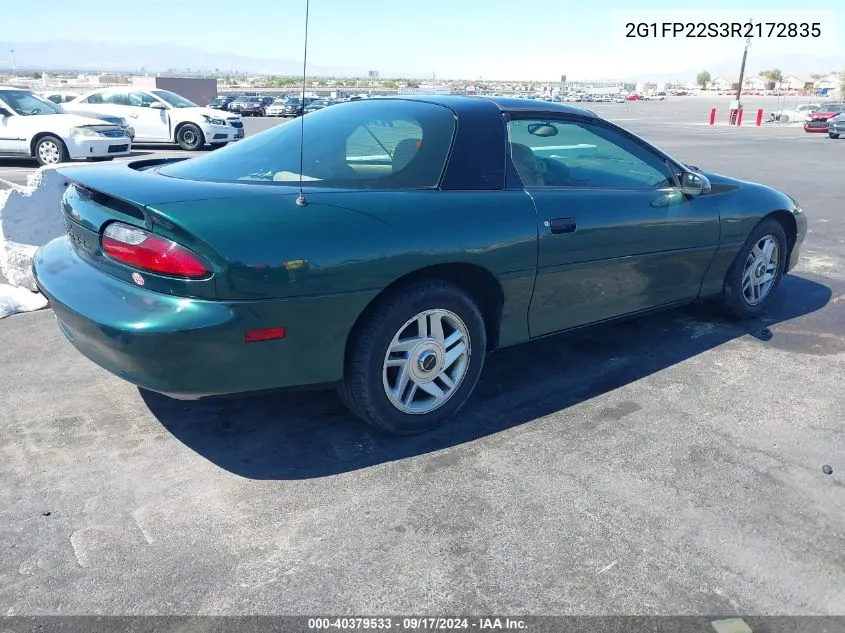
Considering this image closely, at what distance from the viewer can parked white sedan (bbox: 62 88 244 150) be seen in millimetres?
17031

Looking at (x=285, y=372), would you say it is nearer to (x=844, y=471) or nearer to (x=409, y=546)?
(x=409, y=546)

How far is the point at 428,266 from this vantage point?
3.05 metres

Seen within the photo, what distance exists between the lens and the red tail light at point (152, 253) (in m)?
2.59

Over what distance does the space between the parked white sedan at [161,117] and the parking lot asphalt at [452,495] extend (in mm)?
13914

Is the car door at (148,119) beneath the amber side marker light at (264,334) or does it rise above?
above

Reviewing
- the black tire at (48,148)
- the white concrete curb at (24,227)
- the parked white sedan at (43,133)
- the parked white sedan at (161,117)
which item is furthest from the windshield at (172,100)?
the white concrete curb at (24,227)

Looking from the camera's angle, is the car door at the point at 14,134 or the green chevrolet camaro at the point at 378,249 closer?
the green chevrolet camaro at the point at 378,249

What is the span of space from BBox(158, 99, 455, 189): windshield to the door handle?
0.63m

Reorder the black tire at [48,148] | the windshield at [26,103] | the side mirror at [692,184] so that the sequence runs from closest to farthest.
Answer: the side mirror at [692,184], the black tire at [48,148], the windshield at [26,103]

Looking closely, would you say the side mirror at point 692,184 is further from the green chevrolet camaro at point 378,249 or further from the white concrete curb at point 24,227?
the white concrete curb at point 24,227

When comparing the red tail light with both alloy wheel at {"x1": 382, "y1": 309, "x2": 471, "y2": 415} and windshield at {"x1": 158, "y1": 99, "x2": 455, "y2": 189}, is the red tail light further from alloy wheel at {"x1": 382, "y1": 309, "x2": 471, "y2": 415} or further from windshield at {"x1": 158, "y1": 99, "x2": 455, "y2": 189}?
alloy wheel at {"x1": 382, "y1": 309, "x2": 471, "y2": 415}

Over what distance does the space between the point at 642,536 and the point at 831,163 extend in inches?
657

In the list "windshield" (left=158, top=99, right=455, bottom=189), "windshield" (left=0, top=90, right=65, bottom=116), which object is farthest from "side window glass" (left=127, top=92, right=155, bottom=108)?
"windshield" (left=158, top=99, right=455, bottom=189)

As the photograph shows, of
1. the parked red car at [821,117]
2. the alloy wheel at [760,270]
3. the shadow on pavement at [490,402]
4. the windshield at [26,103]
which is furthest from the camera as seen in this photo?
the parked red car at [821,117]
